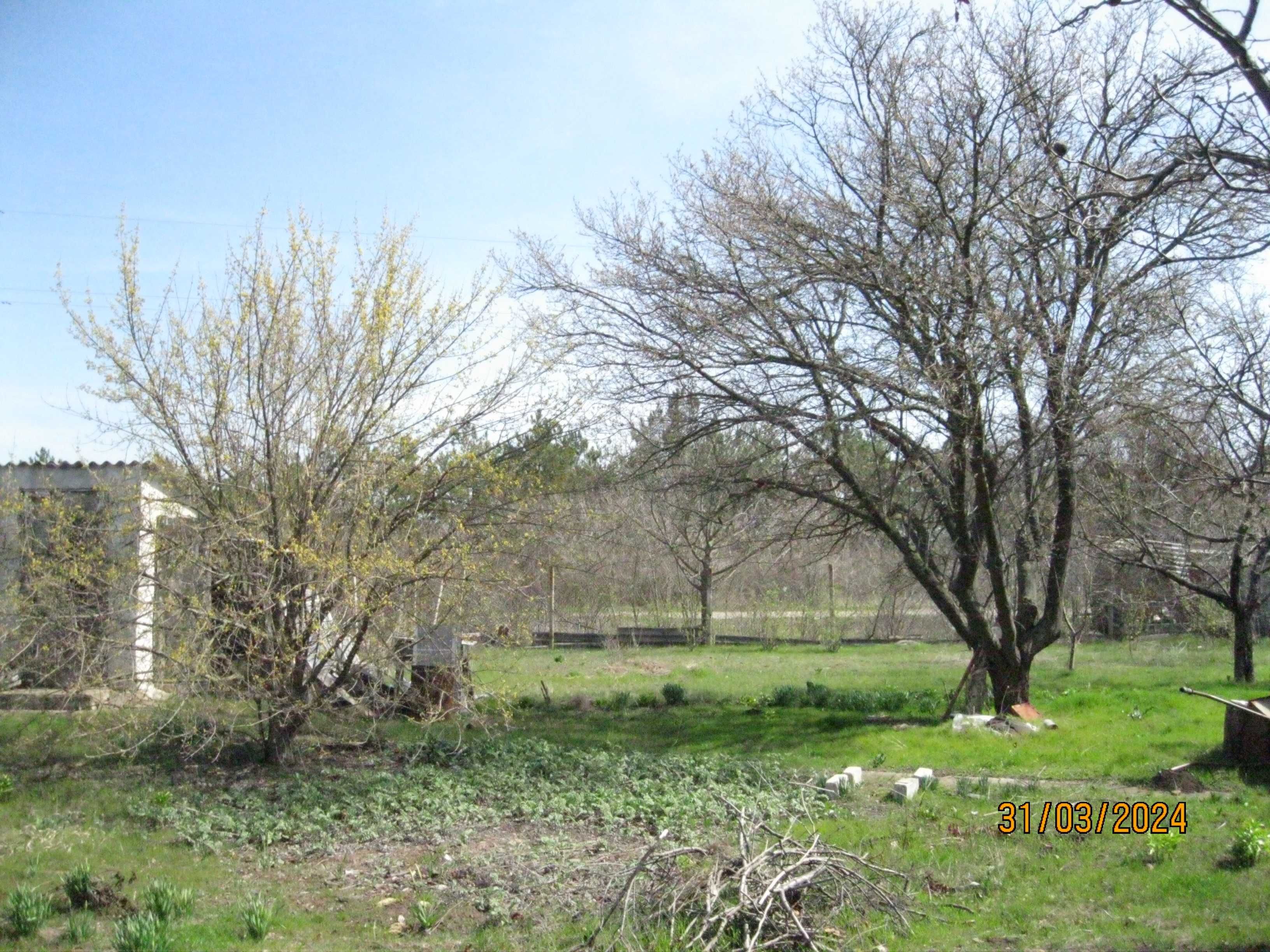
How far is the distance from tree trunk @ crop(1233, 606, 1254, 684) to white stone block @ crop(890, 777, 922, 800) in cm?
997

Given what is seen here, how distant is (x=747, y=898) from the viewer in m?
4.96

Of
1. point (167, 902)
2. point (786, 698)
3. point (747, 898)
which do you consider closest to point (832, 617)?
point (786, 698)

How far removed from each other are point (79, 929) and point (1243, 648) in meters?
16.1

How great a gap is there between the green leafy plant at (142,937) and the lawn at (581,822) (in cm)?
13

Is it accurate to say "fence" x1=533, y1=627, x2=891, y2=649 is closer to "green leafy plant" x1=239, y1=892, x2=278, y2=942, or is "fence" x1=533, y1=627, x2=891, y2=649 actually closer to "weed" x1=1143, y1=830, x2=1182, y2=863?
"weed" x1=1143, y1=830, x2=1182, y2=863

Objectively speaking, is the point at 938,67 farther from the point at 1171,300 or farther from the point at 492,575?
the point at 492,575

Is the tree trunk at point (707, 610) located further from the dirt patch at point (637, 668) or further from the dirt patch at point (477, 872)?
the dirt patch at point (477, 872)

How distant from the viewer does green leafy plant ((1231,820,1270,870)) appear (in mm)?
6156

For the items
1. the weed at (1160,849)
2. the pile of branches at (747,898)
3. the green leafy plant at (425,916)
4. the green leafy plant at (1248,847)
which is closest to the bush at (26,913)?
the green leafy plant at (425,916)

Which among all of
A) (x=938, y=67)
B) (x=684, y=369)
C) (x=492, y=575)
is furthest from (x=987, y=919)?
Result: (x=938, y=67)

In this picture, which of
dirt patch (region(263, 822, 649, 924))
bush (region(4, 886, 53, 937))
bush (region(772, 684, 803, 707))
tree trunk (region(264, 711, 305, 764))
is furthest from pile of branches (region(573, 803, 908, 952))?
bush (region(772, 684, 803, 707))

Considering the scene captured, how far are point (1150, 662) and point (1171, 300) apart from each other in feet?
40.3

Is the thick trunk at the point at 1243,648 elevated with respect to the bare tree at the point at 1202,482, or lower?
lower

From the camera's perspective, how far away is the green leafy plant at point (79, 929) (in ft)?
17.9
